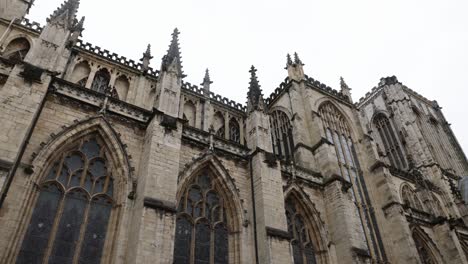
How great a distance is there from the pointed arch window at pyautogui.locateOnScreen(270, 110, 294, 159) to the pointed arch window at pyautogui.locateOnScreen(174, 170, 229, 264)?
767cm

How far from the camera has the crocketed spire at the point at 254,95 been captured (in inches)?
649

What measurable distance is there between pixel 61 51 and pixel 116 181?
4.76 meters

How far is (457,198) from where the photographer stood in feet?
86.2

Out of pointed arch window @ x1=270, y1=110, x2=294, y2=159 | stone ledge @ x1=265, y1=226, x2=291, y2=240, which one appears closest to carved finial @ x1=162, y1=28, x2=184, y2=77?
stone ledge @ x1=265, y1=226, x2=291, y2=240

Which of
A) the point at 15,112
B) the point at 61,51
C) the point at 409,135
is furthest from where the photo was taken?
the point at 409,135

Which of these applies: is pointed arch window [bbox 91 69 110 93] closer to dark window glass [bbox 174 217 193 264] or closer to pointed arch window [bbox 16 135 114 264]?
pointed arch window [bbox 16 135 114 264]

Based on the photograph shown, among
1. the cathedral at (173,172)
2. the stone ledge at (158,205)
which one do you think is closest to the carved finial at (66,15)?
the cathedral at (173,172)

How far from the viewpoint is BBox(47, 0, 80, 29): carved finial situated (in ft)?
41.2

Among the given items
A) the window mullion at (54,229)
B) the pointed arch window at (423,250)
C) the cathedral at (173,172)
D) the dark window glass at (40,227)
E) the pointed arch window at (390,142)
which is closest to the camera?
the dark window glass at (40,227)

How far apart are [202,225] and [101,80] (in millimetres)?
10013

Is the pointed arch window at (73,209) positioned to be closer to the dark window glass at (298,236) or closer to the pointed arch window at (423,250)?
the dark window glass at (298,236)

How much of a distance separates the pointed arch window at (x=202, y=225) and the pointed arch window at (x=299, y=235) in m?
3.14

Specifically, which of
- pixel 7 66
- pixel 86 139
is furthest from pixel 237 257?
pixel 7 66

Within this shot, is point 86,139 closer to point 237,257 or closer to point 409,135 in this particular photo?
point 237,257
